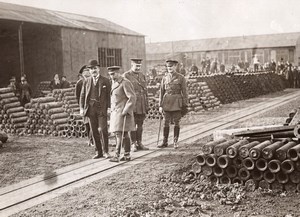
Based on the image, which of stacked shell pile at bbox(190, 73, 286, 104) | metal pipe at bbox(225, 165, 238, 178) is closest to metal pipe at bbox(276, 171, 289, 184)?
metal pipe at bbox(225, 165, 238, 178)

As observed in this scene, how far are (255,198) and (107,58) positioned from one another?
827 inches

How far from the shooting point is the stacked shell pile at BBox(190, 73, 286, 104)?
20281 mm

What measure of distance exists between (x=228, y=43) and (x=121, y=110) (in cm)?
4576

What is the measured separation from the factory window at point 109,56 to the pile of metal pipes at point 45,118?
1217cm

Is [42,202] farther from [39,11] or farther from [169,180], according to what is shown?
[39,11]

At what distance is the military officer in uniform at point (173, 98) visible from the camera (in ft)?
31.4

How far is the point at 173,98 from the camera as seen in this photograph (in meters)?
9.58

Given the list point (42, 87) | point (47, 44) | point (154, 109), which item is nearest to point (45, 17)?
point (47, 44)

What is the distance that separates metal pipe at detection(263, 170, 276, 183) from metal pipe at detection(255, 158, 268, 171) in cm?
8

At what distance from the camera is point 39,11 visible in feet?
81.8

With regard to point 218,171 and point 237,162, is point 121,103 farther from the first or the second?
point 237,162

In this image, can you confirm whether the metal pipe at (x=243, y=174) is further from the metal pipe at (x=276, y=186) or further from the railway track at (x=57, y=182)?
the railway track at (x=57, y=182)

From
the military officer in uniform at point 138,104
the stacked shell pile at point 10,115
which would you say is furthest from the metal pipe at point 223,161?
the stacked shell pile at point 10,115

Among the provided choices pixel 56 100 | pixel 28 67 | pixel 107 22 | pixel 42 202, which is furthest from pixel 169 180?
pixel 107 22
